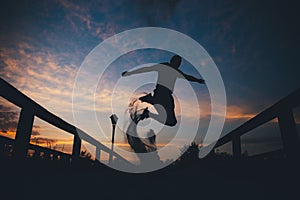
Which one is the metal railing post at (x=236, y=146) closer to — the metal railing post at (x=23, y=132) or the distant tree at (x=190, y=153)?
the distant tree at (x=190, y=153)

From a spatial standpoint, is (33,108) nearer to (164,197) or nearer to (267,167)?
(164,197)

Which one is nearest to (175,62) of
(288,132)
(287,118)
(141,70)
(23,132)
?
(141,70)

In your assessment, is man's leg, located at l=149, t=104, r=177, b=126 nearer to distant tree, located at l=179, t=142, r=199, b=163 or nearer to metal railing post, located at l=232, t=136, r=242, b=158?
distant tree, located at l=179, t=142, r=199, b=163

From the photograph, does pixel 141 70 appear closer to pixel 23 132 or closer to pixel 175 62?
pixel 175 62

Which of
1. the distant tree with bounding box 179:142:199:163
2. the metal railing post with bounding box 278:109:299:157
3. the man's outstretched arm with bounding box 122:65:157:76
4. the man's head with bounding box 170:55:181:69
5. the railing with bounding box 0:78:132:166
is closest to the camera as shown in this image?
the railing with bounding box 0:78:132:166

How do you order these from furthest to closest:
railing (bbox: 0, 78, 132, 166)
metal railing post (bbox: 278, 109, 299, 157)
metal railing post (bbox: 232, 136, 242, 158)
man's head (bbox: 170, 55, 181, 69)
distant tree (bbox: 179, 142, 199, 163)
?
man's head (bbox: 170, 55, 181, 69), metal railing post (bbox: 232, 136, 242, 158), distant tree (bbox: 179, 142, 199, 163), metal railing post (bbox: 278, 109, 299, 157), railing (bbox: 0, 78, 132, 166)

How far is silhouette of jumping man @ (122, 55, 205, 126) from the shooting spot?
198 inches

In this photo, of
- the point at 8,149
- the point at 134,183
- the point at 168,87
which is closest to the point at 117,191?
the point at 134,183

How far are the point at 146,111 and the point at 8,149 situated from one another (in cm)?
381

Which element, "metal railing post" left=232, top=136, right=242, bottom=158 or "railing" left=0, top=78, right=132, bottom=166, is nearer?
"railing" left=0, top=78, right=132, bottom=166

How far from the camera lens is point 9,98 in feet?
6.97

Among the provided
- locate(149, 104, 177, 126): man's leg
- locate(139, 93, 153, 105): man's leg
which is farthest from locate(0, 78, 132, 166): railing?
locate(149, 104, 177, 126): man's leg

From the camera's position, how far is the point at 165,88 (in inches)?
201

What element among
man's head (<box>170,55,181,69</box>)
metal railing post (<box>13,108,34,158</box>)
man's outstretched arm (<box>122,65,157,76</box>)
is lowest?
metal railing post (<box>13,108,34,158</box>)
